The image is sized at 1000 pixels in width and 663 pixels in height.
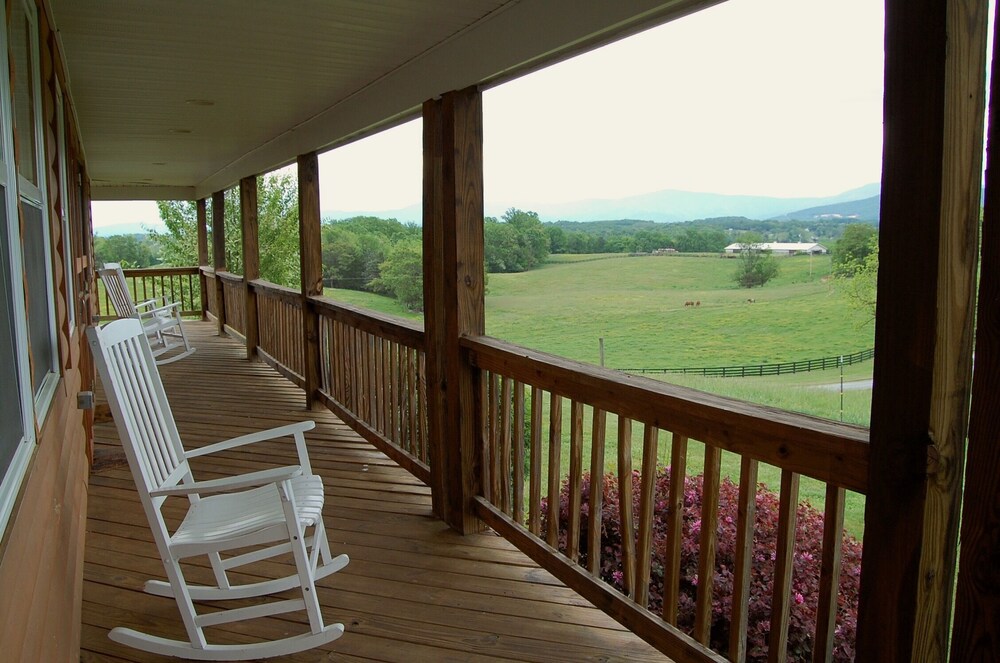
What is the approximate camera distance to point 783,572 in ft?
5.94

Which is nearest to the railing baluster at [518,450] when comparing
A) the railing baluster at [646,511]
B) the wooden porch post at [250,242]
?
the railing baluster at [646,511]

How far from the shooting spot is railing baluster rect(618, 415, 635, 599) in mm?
2332

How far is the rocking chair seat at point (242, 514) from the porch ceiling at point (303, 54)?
172 centimetres

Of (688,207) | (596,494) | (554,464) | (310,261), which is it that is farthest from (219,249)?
(596,494)

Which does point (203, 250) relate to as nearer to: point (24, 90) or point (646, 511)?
point (24, 90)

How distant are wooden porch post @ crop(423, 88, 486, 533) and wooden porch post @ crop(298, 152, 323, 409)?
2.51 m

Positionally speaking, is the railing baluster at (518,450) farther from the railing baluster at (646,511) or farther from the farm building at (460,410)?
the railing baluster at (646,511)

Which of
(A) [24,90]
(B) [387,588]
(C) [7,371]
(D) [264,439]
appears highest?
(A) [24,90]

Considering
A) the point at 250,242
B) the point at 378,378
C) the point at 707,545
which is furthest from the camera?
the point at 250,242

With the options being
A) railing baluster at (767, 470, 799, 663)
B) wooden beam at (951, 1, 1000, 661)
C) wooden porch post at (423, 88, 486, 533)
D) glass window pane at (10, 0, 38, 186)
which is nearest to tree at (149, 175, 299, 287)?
wooden porch post at (423, 88, 486, 533)

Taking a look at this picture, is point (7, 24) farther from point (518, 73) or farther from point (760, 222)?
point (760, 222)

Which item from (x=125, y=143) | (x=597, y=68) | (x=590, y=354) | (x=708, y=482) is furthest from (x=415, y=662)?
(x=597, y=68)

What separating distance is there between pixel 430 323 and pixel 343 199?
1558cm

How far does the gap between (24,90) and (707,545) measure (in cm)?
250
